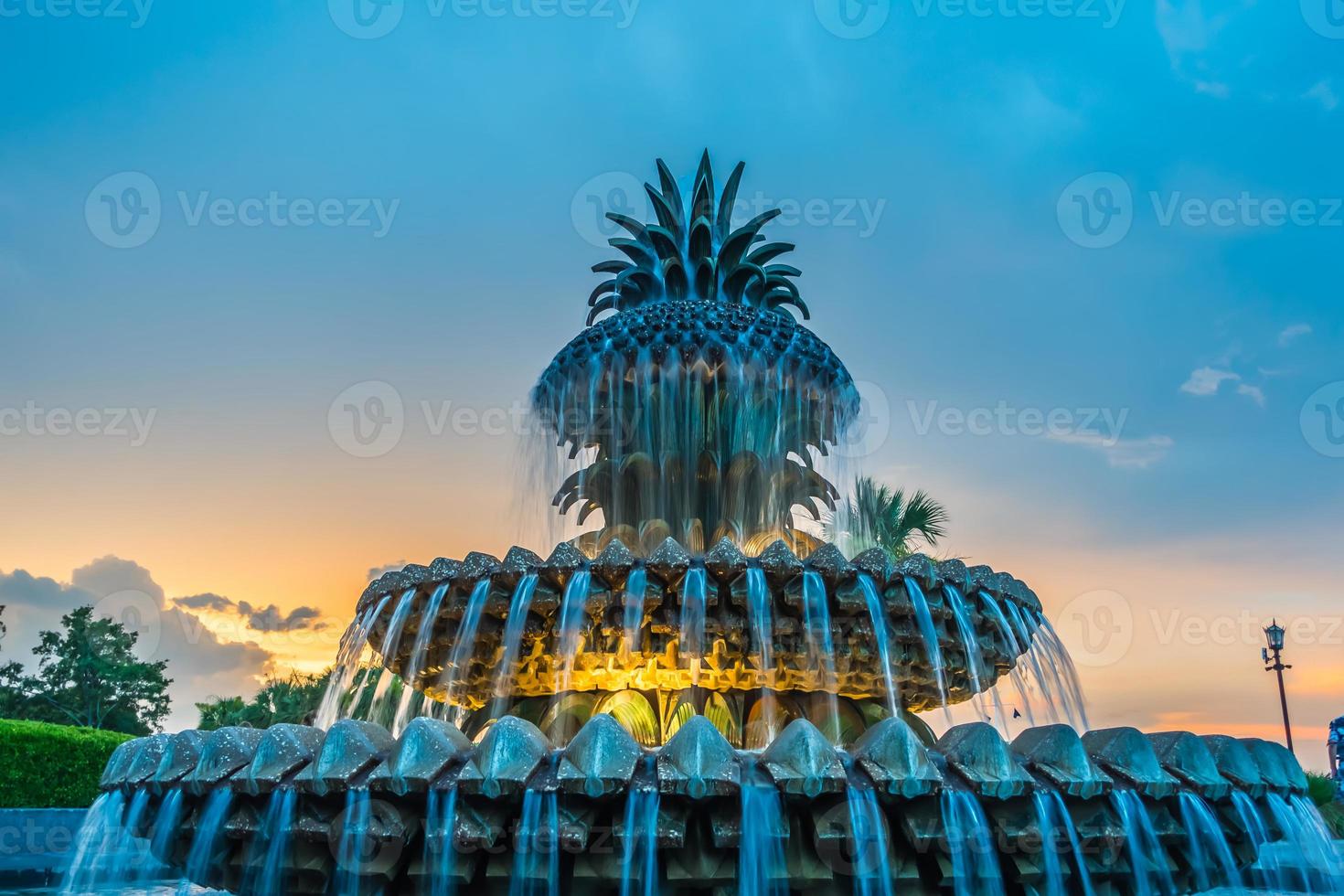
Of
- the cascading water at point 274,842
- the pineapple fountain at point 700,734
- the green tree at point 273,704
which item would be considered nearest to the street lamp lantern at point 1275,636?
the pineapple fountain at point 700,734

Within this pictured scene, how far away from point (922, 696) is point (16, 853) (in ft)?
49.8

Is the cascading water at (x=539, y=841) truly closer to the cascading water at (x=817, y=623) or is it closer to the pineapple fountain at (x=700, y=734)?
the pineapple fountain at (x=700, y=734)

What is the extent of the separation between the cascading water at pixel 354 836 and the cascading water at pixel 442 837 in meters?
0.33

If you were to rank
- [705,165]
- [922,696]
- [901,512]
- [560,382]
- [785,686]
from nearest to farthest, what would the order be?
[785,686] → [922,696] → [560,382] → [705,165] → [901,512]

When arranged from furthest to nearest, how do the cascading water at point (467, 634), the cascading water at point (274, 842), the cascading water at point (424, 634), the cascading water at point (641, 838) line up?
the cascading water at point (424, 634) → the cascading water at point (467, 634) → the cascading water at point (274, 842) → the cascading water at point (641, 838)

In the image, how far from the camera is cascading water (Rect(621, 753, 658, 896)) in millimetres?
4410

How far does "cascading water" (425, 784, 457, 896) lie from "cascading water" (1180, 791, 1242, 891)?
4.06 meters

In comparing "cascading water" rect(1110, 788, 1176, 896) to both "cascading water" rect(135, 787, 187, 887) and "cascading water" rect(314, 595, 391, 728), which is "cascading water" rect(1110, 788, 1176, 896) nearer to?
"cascading water" rect(135, 787, 187, 887)

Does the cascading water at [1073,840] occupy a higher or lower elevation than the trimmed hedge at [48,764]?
lower

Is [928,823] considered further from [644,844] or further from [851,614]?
[851,614]

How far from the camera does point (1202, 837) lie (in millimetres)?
5004

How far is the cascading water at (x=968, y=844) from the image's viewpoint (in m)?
4.58

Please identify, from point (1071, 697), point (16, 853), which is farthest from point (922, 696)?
point (16, 853)

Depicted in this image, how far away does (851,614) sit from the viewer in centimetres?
651
